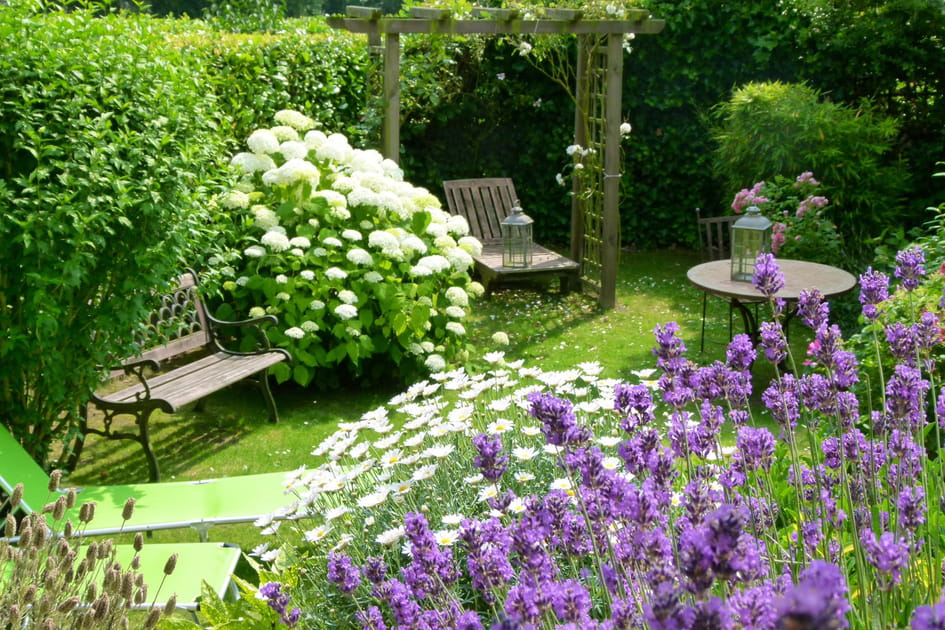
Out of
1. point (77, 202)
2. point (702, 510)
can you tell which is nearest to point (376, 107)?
point (77, 202)

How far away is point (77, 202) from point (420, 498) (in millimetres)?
2319

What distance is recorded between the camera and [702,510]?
62.9 inches

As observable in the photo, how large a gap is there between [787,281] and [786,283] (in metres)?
0.09

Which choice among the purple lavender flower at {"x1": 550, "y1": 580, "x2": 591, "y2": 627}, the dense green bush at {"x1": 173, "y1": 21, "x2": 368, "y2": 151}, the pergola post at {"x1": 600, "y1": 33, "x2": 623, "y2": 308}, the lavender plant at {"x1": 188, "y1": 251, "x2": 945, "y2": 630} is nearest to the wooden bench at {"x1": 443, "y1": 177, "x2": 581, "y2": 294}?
the pergola post at {"x1": 600, "y1": 33, "x2": 623, "y2": 308}

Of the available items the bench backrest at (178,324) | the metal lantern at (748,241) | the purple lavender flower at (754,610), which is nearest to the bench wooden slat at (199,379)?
the bench backrest at (178,324)

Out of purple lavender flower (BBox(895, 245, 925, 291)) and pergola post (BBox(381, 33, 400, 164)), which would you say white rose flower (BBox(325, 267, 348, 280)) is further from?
purple lavender flower (BBox(895, 245, 925, 291))

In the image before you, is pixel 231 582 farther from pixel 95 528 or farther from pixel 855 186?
pixel 855 186

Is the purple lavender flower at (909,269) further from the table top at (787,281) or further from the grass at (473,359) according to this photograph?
the table top at (787,281)

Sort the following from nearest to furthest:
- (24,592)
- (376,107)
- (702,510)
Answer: (702,510), (24,592), (376,107)

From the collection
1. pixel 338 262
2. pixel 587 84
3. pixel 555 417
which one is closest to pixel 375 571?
pixel 555 417

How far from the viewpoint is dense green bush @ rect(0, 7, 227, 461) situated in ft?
14.0

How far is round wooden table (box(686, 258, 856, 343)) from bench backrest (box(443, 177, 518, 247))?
3.15 m

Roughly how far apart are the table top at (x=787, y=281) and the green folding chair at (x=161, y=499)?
3221 millimetres

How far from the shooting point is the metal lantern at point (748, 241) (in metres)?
6.28
